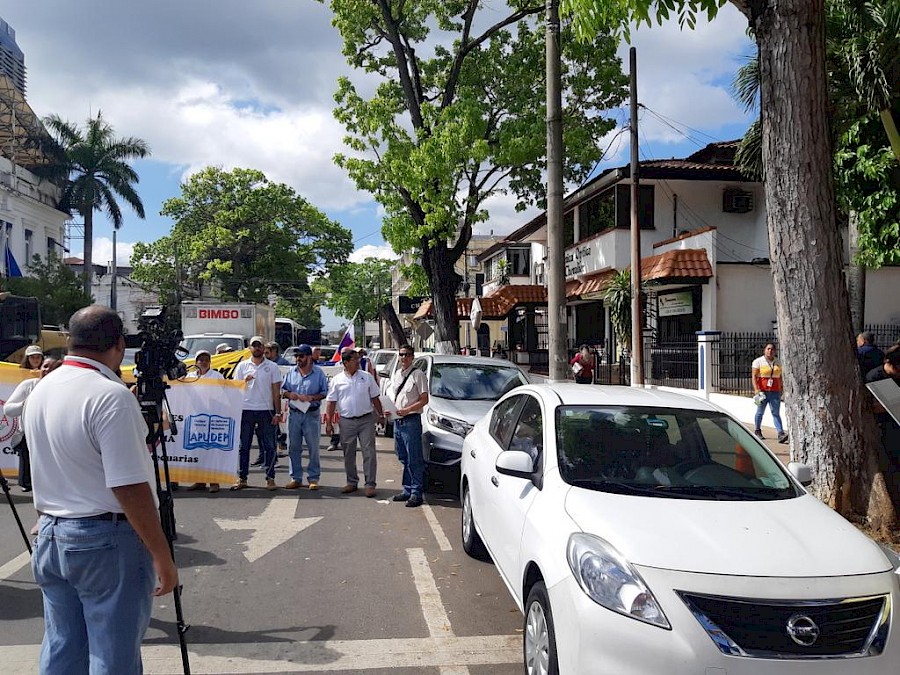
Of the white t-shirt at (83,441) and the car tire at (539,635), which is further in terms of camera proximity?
the car tire at (539,635)

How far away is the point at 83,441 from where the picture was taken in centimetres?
274

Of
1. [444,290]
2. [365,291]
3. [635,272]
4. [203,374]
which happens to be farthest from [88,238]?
[365,291]

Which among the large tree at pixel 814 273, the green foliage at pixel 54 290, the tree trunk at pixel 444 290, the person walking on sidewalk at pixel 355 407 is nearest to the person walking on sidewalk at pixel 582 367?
the tree trunk at pixel 444 290

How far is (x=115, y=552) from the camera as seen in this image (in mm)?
2812

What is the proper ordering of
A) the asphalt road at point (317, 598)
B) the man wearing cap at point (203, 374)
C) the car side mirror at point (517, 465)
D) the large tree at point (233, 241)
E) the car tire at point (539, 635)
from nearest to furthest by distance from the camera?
the car tire at point (539, 635) → the car side mirror at point (517, 465) → the asphalt road at point (317, 598) → the man wearing cap at point (203, 374) → the large tree at point (233, 241)

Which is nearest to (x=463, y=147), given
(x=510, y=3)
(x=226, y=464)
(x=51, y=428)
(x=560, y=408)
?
(x=510, y=3)

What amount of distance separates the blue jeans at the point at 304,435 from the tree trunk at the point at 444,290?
11.3 m

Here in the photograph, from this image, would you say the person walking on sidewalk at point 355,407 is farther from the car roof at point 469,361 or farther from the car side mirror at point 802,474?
the car side mirror at point 802,474

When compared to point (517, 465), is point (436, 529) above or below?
below

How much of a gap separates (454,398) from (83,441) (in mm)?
7136

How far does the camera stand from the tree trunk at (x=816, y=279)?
6277 millimetres

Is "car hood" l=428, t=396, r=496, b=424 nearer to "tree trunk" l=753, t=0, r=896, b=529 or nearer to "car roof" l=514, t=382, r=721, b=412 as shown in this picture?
"car roof" l=514, t=382, r=721, b=412

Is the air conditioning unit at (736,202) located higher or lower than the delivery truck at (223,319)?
higher

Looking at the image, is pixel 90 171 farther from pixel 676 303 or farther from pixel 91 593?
pixel 91 593
